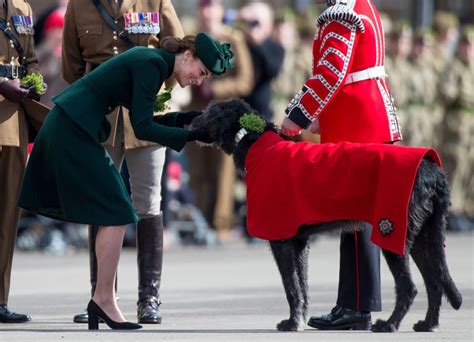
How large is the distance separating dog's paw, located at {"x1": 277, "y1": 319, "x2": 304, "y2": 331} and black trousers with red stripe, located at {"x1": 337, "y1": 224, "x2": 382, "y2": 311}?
1.44 ft

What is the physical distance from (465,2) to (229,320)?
712 inches

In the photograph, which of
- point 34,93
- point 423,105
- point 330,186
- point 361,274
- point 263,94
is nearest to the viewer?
point 330,186

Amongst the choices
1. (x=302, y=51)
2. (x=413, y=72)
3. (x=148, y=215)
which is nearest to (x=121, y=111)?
(x=148, y=215)

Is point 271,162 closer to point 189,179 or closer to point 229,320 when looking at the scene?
point 229,320

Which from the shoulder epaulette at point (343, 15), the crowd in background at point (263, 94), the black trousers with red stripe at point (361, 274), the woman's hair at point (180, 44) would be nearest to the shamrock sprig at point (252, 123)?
the woman's hair at point (180, 44)

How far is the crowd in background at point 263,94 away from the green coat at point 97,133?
5528mm

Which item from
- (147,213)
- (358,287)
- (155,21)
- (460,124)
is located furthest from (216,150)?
(358,287)

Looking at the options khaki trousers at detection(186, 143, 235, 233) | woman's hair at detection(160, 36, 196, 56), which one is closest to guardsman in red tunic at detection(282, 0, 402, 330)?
woman's hair at detection(160, 36, 196, 56)

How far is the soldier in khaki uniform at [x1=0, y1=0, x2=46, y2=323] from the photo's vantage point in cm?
955

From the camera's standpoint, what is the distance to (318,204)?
8648 millimetres

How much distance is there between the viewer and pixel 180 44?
28.9 feet

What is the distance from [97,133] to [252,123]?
0.86m

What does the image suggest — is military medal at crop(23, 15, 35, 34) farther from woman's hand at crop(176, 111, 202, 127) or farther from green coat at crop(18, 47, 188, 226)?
woman's hand at crop(176, 111, 202, 127)

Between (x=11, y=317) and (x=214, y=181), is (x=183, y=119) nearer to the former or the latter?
(x=11, y=317)
